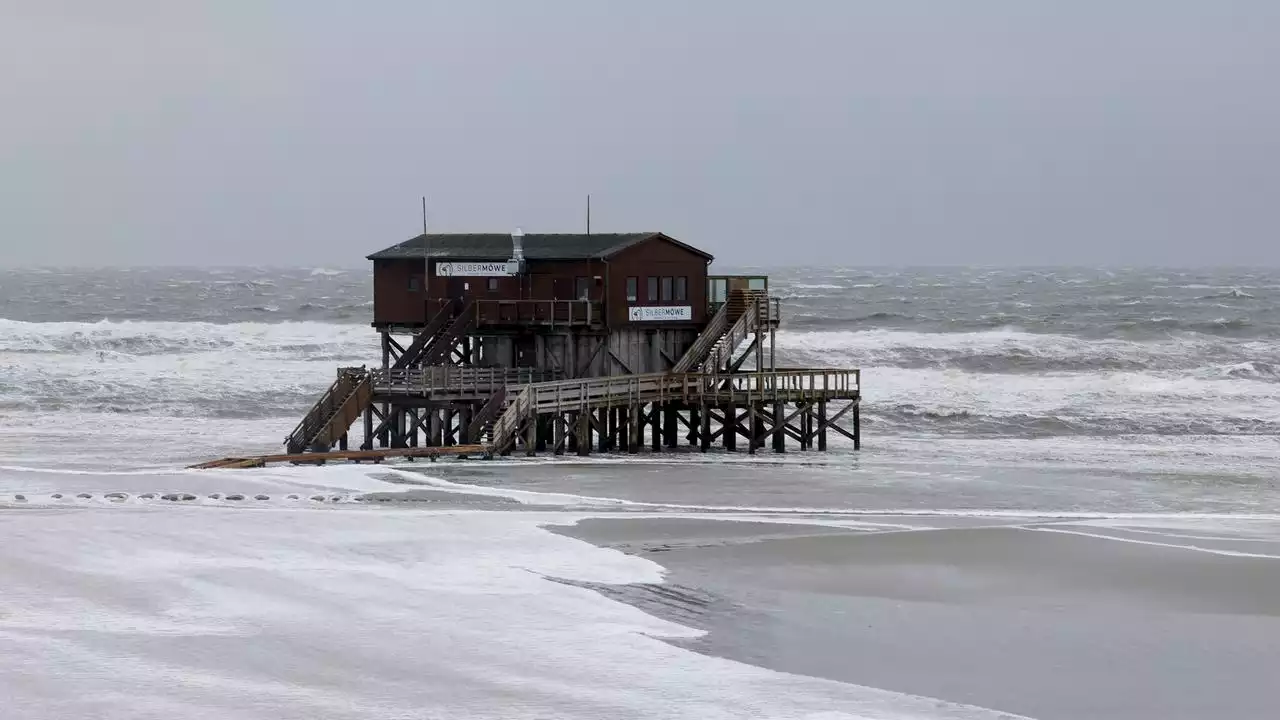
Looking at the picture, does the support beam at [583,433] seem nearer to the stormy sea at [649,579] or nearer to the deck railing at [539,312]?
the stormy sea at [649,579]

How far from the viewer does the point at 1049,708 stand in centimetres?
1814

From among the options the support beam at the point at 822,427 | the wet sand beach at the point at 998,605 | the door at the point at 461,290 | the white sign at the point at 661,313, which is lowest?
the wet sand beach at the point at 998,605

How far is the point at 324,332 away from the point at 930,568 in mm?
70032

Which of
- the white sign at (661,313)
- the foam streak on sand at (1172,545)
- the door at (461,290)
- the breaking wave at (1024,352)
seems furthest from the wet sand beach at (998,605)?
the breaking wave at (1024,352)

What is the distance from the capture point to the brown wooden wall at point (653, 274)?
148 feet

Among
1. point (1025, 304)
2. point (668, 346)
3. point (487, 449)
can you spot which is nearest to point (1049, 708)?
point (487, 449)

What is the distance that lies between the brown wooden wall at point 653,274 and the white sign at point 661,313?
10 centimetres

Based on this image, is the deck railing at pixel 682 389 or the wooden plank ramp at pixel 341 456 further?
the deck railing at pixel 682 389

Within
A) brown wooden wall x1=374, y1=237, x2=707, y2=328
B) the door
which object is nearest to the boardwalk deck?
the door

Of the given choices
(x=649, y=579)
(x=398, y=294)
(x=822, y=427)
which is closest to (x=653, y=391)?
(x=822, y=427)

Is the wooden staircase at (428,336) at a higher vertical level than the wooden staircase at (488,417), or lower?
higher

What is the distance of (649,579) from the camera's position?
24219 millimetres

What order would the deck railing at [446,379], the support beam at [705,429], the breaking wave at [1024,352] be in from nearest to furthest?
the deck railing at [446,379] < the support beam at [705,429] < the breaking wave at [1024,352]

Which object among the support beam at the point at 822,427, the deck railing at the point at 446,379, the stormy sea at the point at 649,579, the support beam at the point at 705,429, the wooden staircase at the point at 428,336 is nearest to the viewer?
the stormy sea at the point at 649,579
